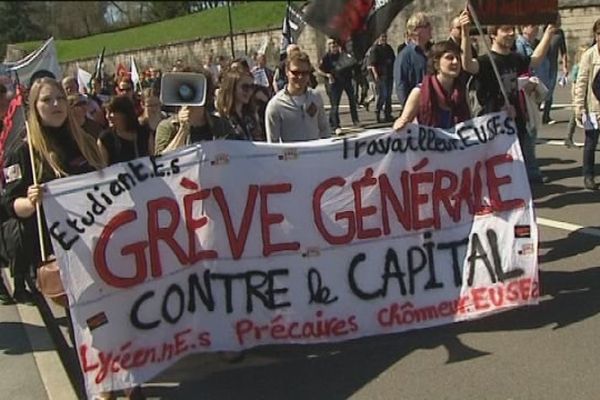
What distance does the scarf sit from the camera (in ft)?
19.1

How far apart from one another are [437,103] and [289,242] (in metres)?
1.75

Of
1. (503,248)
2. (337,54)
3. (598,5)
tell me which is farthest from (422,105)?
(598,5)

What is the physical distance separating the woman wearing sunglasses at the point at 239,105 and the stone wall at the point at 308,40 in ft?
10.5

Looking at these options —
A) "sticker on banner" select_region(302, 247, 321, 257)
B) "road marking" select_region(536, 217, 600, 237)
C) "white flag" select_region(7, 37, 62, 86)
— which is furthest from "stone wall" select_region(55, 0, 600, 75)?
"sticker on banner" select_region(302, 247, 321, 257)

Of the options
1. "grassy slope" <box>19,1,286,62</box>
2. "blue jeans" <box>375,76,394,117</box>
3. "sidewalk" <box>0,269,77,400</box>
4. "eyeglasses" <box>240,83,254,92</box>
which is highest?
"grassy slope" <box>19,1,286,62</box>

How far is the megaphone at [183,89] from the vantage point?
4879 millimetres

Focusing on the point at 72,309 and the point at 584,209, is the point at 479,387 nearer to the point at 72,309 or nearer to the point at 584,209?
the point at 72,309

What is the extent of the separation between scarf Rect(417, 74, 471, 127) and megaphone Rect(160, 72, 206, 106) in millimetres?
1626

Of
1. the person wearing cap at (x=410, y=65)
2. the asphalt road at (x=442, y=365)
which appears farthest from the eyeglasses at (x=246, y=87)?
the person wearing cap at (x=410, y=65)

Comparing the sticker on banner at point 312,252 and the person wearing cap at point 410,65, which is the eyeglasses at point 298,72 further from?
the person wearing cap at point 410,65

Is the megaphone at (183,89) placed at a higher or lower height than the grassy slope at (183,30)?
lower

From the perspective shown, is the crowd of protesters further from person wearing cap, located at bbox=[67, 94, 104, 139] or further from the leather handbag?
the leather handbag

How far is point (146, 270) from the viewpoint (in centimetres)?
440

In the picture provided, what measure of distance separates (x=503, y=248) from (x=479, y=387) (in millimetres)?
1109
